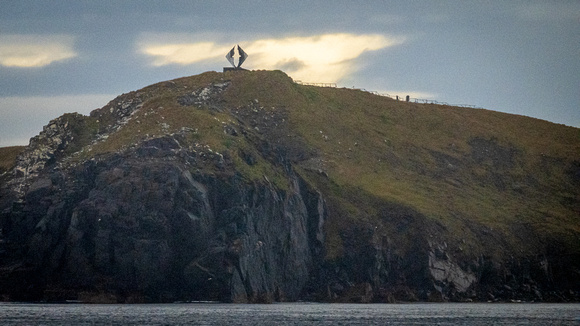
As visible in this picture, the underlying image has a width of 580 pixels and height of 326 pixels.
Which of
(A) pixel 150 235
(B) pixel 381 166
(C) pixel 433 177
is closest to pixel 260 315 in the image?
(A) pixel 150 235

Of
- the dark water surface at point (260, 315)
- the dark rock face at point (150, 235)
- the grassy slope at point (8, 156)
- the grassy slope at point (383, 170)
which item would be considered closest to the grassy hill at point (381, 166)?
the grassy slope at point (383, 170)

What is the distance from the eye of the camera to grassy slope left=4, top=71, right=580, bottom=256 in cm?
15238

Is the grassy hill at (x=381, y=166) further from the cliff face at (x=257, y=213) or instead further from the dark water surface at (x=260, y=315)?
the dark water surface at (x=260, y=315)

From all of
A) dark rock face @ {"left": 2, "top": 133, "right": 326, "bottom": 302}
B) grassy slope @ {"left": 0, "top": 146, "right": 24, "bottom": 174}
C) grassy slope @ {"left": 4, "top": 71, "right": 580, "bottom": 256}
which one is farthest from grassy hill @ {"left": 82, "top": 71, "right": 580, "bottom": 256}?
grassy slope @ {"left": 0, "top": 146, "right": 24, "bottom": 174}

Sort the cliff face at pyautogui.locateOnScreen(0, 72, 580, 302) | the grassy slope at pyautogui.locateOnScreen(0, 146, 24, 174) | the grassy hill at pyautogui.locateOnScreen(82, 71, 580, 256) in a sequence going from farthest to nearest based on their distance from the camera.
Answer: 1. the grassy slope at pyautogui.locateOnScreen(0, 146, 24, 174)
2. the grassy hill at pyautogui.locateOnScreen(82, 71, 580, 256)
3. the cliff face at pyautogui.locateOnScreen(0, 72, 580, 302)

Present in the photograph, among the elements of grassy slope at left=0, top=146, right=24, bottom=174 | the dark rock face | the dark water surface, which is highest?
grassy slope at left=0, top=146, right=24, bottom=174

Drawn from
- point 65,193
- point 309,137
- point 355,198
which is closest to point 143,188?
point 65,193

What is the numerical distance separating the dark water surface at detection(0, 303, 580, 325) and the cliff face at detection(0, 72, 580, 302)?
361 inches

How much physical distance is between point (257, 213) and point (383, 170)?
1891 inches

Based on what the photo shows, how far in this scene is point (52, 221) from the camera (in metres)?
130

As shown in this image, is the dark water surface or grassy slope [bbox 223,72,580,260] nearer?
the dark water surface

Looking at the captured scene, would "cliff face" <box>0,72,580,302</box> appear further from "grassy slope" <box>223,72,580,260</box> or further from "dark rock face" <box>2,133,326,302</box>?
"grassy slope" <box>223,72,580,260</box>

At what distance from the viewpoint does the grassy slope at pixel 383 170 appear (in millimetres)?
152375

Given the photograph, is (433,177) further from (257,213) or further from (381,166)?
(257,213)
